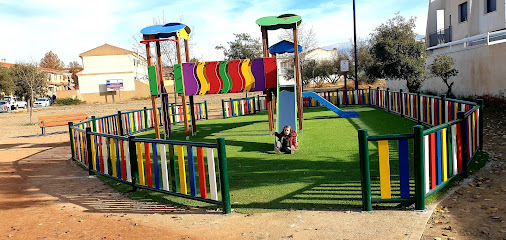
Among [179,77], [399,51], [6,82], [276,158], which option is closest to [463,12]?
[399,51]

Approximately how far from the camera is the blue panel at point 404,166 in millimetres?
5297

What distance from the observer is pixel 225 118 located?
22125 millimetres

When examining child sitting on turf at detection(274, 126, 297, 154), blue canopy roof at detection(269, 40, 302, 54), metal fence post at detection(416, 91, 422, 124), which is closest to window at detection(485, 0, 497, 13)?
blue canopy roof at detection(269, 40, 302, 54)

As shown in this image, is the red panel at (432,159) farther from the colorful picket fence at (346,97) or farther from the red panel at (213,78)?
the colorful picket fence at (346,97)

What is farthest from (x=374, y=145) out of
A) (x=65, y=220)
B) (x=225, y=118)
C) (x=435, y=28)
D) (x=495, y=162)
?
(x=435, y=28)

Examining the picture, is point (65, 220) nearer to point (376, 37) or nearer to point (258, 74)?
point (258, 74)

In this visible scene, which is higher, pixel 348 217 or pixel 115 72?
pixel 115 72

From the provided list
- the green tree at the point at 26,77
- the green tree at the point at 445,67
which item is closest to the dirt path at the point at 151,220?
the green tree at the point at 445,67

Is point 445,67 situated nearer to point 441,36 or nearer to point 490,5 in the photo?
point 490,5

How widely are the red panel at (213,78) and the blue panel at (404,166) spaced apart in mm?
9636

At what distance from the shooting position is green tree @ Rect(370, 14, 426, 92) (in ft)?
69.4

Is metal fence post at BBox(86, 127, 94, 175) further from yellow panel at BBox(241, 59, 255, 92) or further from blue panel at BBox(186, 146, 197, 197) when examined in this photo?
yellow panel at BBox(241, 59, 255, 92)

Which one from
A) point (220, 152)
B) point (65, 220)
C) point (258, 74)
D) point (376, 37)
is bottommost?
point (65, 220)

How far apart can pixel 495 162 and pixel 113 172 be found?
7.67 m
